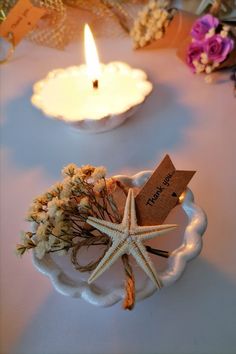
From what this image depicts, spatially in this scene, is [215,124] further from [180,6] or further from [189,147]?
[180,6]

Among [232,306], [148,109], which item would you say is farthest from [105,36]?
[232,306]

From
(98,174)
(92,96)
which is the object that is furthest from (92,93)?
(98,174)

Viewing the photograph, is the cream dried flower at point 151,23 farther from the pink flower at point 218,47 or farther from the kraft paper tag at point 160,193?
the kraft paper tag at point 160,193

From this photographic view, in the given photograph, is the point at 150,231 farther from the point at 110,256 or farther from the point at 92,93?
the point at 92,93

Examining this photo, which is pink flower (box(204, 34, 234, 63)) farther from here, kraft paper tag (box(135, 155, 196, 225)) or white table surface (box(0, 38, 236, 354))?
kraft paper tag (box(135, 155, 196, 225))

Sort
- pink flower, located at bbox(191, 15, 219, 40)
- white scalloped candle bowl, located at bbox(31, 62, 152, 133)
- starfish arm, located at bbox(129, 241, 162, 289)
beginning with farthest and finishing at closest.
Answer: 1. pink flower, located at bbox(191, 15, 219, 40)
2. white scalloped candle bowl, located at bbox(31, 62, 152, 133)
3. starfish arm, located at bbox(129, 241, 162, 289)

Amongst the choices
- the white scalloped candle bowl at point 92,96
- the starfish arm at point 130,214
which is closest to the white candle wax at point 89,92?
the white scalloped candle bowl at point 92,96

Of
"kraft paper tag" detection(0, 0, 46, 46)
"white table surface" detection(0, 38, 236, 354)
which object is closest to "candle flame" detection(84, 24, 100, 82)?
"white table surface" detection(0, 38, 236, 354)

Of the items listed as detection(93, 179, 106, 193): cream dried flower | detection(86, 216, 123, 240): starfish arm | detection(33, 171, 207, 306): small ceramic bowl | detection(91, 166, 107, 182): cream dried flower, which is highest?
detection(91, 166, 107, 182): cream dried flower
